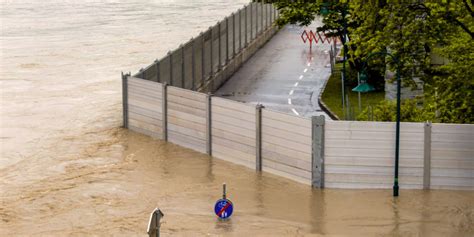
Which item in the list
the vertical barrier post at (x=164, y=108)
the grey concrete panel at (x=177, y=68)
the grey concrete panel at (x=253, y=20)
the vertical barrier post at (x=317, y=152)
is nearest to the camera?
the vertical barrier post at (x=317, y=152)

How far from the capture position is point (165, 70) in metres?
43.4

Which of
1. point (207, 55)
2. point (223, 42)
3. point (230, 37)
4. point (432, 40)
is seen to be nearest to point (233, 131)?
point (432, 40)

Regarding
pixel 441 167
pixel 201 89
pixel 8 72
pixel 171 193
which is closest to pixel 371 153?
pixel 441 167

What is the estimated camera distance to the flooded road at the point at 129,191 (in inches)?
1168

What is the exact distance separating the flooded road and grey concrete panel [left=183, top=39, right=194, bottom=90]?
350 cm

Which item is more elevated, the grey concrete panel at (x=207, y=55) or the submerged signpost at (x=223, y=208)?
the grey concrete panel at (x=207, y=55)

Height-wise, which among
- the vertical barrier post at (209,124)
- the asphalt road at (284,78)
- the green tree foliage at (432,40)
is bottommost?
the asphalt road at (284,78)

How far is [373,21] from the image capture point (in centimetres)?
3684

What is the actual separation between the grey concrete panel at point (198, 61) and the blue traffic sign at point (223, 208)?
20.1m

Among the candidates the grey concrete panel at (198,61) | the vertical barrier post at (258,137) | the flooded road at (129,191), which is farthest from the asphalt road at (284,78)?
the vertical barrier post at (258,137)

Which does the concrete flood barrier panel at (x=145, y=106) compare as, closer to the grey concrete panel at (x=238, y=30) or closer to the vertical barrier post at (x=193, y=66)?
the vertical barrier post at (x=193, y=66)

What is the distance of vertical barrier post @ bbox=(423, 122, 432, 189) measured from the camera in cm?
3134

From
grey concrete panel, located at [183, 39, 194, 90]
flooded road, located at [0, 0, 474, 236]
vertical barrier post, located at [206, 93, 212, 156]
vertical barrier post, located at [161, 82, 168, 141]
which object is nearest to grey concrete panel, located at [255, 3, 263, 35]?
flooded road, located at [0, 0, 474, 236]

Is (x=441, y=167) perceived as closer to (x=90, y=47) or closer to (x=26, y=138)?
(x=26, y=138)
